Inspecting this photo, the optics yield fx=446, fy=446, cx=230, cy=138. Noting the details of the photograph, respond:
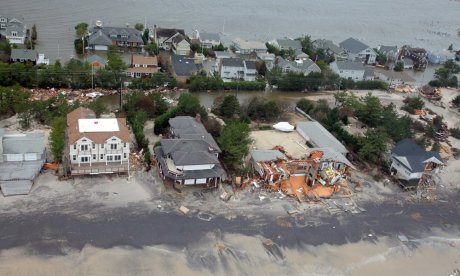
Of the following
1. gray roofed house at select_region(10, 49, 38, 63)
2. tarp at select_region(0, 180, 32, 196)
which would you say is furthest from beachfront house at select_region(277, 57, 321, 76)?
tarp at select_region(0, 180, 32, 196)

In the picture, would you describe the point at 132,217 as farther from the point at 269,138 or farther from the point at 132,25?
the point at 132,25

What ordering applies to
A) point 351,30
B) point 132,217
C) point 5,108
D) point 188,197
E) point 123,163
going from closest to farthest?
point 132,217, point 188,197, point 123,163, point 5,108, point 351,30

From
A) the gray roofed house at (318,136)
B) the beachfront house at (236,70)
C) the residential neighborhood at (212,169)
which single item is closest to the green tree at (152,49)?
the residential neighborhood at (212,169)

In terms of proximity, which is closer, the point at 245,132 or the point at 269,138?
the point at 245,132

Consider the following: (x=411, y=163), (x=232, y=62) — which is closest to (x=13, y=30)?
(x=232, y=62)

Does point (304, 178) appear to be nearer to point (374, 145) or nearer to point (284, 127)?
point (374, 145)

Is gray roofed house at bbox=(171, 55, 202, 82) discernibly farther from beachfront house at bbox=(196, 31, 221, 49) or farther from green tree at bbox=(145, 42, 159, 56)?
beachfront house at bbox=(196, 31, 221, 49)

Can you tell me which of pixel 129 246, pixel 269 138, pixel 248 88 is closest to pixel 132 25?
pixel 248 88
